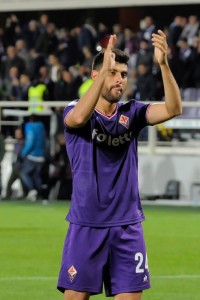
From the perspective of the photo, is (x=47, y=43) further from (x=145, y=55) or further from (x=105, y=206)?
(x=105, y=206)

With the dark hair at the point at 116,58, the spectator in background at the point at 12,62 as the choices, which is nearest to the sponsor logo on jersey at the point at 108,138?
the dark hair at the point at 116,58

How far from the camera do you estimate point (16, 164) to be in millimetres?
23750

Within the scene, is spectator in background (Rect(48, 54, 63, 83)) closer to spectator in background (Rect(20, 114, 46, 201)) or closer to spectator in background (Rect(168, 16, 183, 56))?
spectator in background (Rect(168, 16, 183, 56))

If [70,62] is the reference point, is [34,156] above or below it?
below

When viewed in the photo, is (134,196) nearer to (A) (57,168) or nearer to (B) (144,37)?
(A) (57,168)

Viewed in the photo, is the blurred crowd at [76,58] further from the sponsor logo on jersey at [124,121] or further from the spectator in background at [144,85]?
the sponsor logo on jersey at [124,121]

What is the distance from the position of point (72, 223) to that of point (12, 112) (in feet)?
58.9

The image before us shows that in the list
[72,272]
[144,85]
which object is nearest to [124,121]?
[72,272]

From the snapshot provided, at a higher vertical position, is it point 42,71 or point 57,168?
point 42,71

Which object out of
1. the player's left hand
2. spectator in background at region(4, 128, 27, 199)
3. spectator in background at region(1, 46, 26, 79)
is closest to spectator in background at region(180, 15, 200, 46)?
spectator in background at region(1, 46, 26, 79)

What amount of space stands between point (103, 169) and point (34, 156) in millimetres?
16861

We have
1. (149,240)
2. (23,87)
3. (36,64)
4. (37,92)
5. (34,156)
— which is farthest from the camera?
(36,64)

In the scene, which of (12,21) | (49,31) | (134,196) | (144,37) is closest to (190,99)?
(144,37)

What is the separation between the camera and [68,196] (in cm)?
2330
